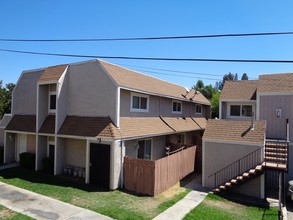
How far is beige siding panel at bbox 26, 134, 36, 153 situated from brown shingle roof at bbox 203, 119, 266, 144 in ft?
39.9

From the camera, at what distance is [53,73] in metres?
16.1

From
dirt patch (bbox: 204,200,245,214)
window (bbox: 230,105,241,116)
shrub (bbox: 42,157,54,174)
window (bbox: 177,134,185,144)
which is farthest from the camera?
window (bbox: 230,105,241,116)

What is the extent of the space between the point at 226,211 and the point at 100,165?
664 cm

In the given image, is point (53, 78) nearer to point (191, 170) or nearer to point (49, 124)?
point (49, 124)

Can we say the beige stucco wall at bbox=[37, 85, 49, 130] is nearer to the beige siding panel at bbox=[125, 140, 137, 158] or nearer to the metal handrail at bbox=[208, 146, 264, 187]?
the beige siding panel at bbox=[125, 140, 137, 158]

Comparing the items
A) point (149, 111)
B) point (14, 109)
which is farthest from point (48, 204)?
point (14, 109)

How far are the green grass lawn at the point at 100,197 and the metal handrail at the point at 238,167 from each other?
211 cm

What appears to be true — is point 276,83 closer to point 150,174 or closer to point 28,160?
point 150,174

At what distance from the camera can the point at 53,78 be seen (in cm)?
1548

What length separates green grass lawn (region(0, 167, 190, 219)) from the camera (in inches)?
391

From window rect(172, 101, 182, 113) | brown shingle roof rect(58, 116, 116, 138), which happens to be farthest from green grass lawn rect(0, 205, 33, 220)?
window rect(172, 101, 182, 113)

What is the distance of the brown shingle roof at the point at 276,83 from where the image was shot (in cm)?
1723

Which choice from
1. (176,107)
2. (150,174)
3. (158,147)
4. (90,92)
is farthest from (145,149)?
(176,107)

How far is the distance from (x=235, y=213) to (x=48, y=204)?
8.13 metres
